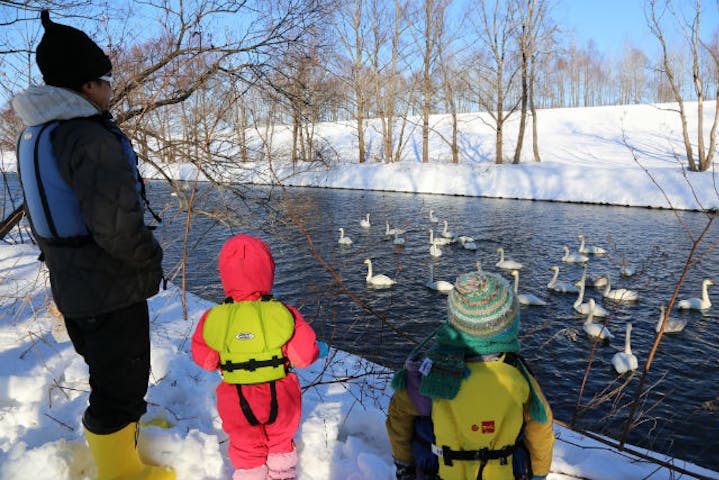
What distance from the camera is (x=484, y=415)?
1696mm

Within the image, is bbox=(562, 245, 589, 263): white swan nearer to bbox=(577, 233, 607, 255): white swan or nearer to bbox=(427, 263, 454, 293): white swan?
bbox=(577, 233, 607, 255): white swan

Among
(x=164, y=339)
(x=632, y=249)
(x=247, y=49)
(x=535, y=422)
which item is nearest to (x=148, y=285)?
(x=535, y=422)

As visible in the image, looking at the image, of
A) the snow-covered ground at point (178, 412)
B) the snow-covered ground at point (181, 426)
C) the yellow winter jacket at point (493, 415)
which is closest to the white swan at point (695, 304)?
the snow-covered ground at point (178, 412)

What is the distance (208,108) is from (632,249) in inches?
491

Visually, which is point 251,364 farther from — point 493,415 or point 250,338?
point 493,415

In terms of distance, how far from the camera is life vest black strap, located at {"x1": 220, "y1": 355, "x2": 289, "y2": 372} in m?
2.19

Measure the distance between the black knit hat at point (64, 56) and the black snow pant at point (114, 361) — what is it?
99 centimetres

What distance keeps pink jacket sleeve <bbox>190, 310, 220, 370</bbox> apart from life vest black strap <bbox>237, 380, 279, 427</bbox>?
0.55 ft

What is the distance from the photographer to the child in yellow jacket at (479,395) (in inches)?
66.7

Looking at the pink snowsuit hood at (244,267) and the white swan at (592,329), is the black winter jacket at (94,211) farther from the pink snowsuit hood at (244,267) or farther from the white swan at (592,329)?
the white swan at (592,329)

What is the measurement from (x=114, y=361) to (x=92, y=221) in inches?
25.5

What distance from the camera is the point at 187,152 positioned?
465 centimetres

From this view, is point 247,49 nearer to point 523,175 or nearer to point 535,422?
point 535,422

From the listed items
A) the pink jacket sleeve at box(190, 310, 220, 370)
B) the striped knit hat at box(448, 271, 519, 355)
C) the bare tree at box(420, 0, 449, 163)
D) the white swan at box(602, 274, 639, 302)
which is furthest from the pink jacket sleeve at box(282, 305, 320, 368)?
the bare tree at box(420, 0, 449, 163)
